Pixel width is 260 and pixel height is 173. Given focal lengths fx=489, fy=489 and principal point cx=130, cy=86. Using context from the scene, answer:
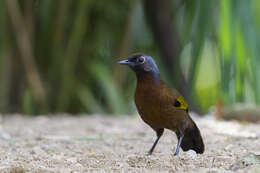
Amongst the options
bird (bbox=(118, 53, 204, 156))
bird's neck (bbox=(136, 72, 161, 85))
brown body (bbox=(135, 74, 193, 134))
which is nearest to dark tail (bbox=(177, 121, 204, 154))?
bird (bbox=(118, 53, 204, 156))

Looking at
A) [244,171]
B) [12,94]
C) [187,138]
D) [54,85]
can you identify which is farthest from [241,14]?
[12,94]

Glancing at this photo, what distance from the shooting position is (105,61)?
6.98 metres

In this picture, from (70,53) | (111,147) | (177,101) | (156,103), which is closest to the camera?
(156,103)

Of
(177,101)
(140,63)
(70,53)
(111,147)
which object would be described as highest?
(140,63)

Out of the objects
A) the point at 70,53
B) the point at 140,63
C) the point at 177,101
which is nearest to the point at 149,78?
the point at 140,63

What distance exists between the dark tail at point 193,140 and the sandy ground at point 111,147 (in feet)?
0.29

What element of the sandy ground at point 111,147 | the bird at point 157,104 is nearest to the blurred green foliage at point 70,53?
the sandy ground at point 111,147

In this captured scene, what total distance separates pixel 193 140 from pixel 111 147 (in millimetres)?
607

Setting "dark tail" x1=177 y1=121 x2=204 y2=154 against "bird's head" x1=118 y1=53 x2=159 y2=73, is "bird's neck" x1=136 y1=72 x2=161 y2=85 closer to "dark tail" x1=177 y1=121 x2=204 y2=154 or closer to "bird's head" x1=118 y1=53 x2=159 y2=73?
"bird's head" x1=118 y1=53 x2=159 y2=73

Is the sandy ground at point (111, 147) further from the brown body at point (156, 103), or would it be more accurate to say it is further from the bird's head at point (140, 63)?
the bird's head at point (140, 63)

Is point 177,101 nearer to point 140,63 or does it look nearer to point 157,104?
point 157,104

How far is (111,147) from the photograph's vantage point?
353 cm

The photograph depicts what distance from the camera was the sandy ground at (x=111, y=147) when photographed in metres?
2.58

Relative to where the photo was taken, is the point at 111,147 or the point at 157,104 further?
the point at 111,147
